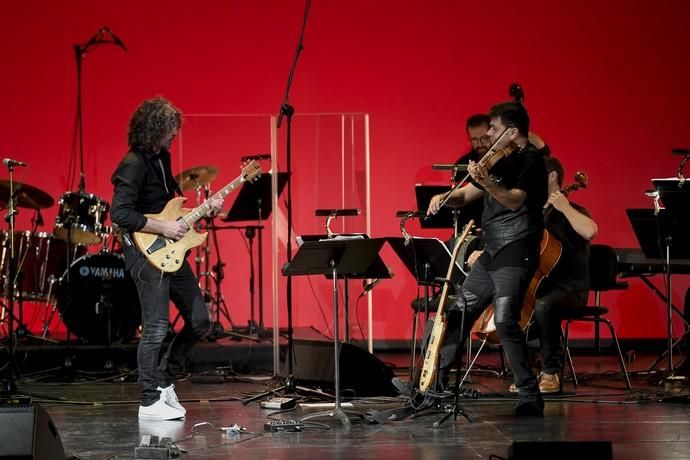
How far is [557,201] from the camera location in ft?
23.7

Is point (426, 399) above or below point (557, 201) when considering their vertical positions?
below

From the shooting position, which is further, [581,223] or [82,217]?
[82,217]

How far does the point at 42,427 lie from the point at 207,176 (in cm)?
490

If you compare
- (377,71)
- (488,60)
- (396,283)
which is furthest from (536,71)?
(396,283)

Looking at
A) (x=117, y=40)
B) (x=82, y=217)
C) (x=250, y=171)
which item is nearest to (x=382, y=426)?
(x=250, y=171)

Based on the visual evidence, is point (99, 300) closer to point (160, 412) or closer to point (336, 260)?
point (160, 412)

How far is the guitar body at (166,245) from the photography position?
610 centimetres

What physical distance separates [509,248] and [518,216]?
0.19 m

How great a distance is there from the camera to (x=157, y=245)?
6129 millimetres

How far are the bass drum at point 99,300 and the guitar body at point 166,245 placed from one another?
240 centimetres

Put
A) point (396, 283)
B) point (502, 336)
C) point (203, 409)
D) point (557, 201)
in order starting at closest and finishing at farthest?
point (502, 336) → point (203, 409) → point (557, 201) → point (396, 283)

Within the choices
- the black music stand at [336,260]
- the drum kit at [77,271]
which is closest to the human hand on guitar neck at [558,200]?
the black music stand at [336,260]

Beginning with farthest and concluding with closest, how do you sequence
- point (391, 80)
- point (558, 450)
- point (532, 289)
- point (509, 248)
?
1. point (391, 80)
2. point (532, 289)
3. point (509, 248)
4. point (558, 450)

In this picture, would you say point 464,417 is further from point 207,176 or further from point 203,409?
point 207,176
